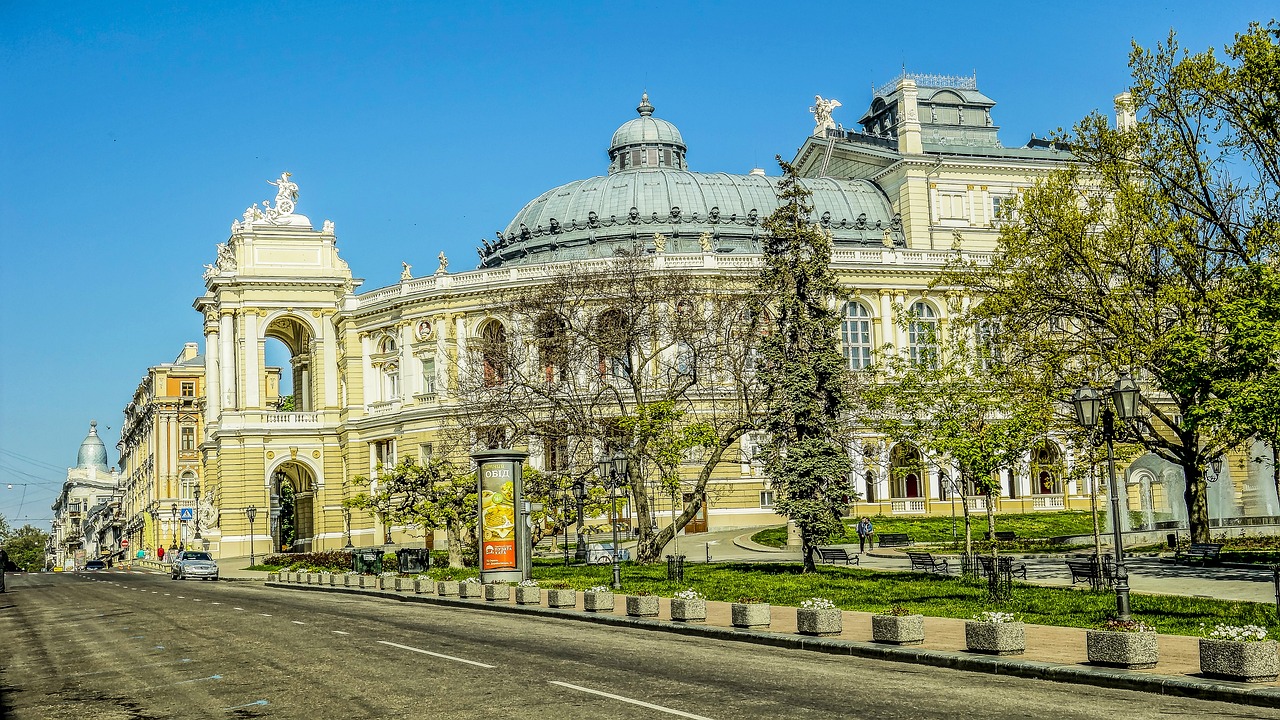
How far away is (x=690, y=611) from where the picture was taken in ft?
90.8

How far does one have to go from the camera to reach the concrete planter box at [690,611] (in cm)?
2769

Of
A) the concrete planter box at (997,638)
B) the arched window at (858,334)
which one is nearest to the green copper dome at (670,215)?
the arched window at (858,334)

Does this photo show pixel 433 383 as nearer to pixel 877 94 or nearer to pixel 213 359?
pixel 213 359

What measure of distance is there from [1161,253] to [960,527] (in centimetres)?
2341

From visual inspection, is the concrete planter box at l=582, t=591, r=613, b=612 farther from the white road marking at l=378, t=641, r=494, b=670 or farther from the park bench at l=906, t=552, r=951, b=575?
the park bench at l=906, t=552, r=951, b=575

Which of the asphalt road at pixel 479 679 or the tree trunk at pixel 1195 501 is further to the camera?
the tree trunk at pixel 1195 501

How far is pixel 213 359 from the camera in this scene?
323 feet

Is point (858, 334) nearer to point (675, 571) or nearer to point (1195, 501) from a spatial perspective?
point (1195, 501)

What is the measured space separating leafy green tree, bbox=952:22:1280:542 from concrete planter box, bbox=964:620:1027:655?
20.0 metres

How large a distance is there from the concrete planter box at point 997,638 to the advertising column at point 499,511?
21.0 m

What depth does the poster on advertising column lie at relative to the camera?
3981 centimetres

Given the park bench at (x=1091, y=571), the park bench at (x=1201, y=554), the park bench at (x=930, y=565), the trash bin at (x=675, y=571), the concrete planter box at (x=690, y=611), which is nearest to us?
the concrete planter box at (x=690, y=611)

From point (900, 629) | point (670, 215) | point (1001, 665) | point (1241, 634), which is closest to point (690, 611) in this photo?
point (900, 629)

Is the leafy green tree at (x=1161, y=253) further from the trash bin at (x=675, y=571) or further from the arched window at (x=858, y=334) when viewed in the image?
the arched window at (x=858, y=334)
